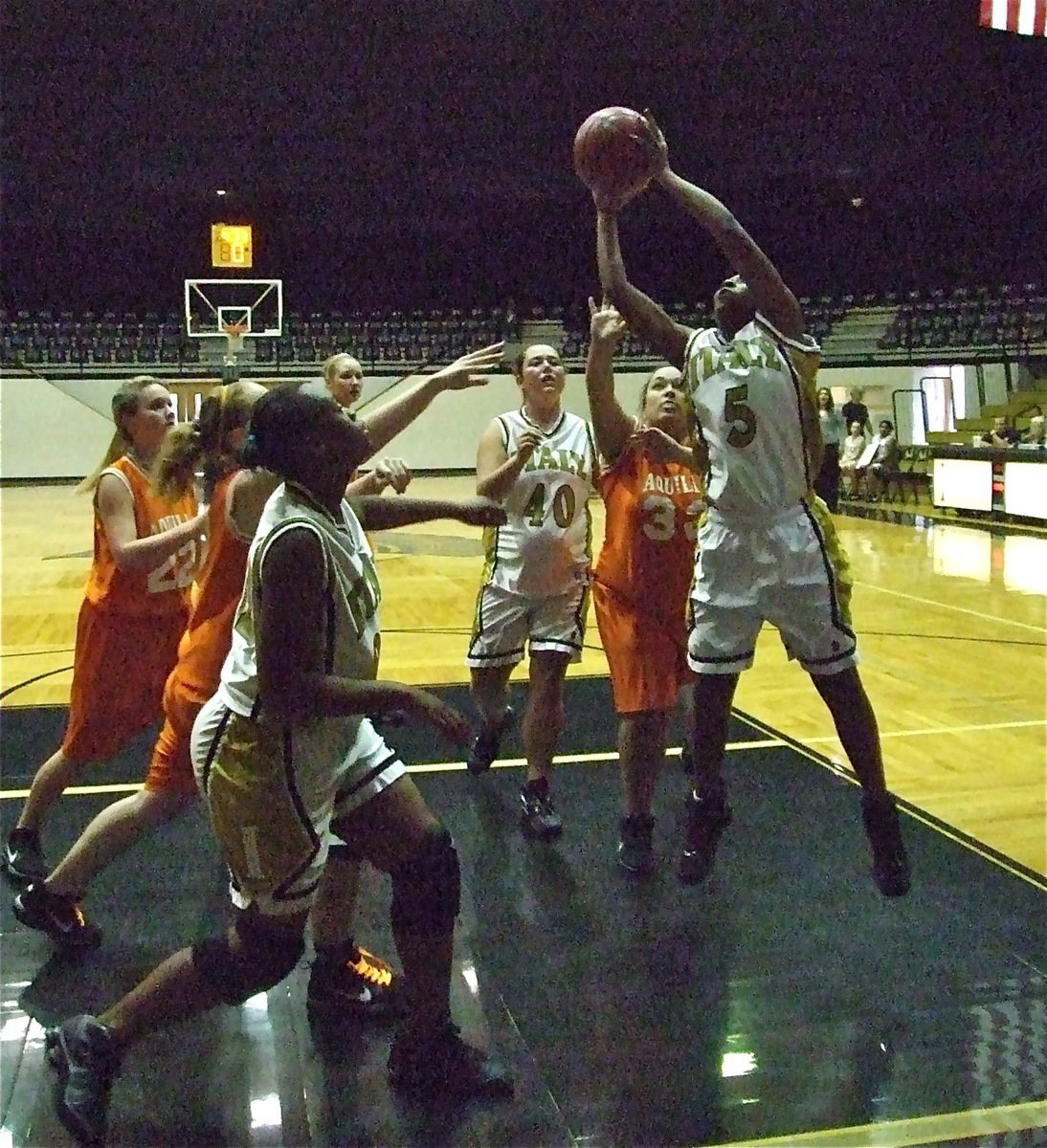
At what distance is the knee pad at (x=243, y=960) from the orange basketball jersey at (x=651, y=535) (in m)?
1.92

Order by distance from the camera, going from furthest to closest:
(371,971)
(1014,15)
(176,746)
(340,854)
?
1. (1014,15)
2. (176,746)
3. (371,971)
4. (340,854)

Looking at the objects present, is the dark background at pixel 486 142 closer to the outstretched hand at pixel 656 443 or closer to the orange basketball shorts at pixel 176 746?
the outstretched hand at pixel 656 443

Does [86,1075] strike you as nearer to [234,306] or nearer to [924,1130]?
[924,1130]

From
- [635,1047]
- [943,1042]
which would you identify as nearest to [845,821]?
[943,1042]

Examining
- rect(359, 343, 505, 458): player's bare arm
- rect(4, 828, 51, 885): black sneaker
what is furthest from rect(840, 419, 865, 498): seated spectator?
rect(4, 828, 51, 885): black sneaker

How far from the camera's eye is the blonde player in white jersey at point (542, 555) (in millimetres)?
4117

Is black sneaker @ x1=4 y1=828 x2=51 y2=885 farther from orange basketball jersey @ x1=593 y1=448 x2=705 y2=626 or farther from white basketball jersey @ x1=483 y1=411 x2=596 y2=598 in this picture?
orange basketball jersey @ x1=593 y1=448 x2=705 y2=626

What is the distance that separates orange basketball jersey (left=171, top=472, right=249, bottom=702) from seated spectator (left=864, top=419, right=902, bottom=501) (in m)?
15.1

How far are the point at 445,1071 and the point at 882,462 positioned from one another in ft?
51.1

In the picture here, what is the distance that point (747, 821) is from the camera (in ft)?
13.4

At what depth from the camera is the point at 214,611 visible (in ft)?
9.93

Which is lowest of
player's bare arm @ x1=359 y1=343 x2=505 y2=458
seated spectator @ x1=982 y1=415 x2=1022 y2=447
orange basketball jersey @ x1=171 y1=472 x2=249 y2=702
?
orange basketball jersey @ x1=171 y1=472 x2=249 y2=702

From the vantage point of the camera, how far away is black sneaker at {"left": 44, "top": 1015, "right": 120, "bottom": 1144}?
2252 millimetres

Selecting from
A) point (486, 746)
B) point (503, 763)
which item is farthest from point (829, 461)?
point (486, 746)
